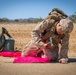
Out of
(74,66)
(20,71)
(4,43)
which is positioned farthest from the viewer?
(4,43)

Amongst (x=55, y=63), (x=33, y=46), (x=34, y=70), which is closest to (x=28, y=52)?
(x=33, y=46)

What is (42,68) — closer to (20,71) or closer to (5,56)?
(20,71)

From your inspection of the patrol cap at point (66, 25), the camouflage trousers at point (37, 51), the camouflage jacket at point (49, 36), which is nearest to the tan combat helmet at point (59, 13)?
the camouflage jacket at point (49, 36)

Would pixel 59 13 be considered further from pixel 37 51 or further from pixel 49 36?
pixel 37 51

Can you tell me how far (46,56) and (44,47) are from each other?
0.93 feet

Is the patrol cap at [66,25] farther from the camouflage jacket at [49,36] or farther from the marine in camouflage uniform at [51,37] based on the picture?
the camouflage jacket at [49,36]

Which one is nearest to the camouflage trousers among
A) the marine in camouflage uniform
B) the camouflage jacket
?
the marine in camouflage uniform

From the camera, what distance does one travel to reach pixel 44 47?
8219 millimetres

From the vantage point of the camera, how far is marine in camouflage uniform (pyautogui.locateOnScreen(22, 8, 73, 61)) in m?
8.07

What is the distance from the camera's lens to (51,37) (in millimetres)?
8266

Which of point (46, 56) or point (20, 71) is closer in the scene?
point (20, 71)

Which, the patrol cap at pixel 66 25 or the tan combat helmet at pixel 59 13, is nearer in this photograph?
the patrol cap at pixel 66 25

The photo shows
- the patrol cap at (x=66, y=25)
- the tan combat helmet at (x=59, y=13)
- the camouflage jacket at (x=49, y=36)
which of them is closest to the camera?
the patrol cap at (x=66, y=25)

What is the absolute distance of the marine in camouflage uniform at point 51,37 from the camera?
26.5 ft
